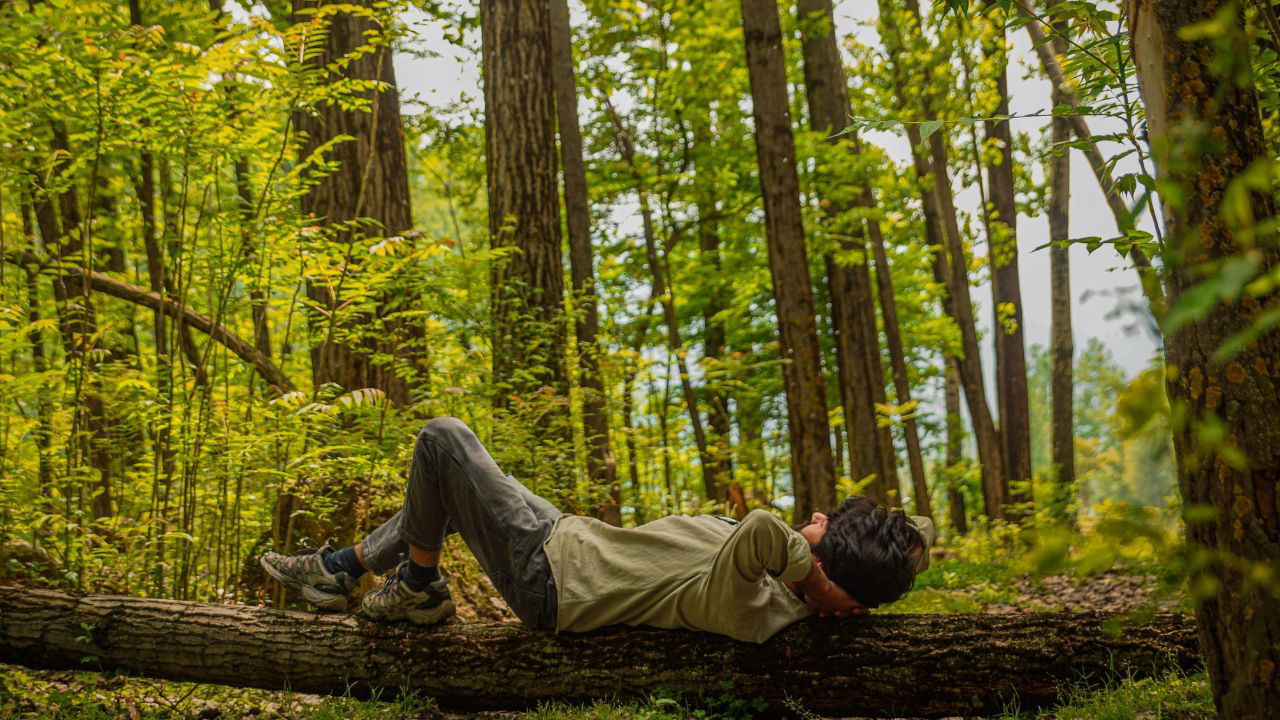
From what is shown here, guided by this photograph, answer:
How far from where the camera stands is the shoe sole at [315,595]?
4258 millimetres

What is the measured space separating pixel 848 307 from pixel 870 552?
8275mm

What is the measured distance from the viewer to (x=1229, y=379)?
208cm

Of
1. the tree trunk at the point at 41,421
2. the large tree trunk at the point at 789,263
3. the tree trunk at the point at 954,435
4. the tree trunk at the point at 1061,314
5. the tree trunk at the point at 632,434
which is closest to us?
the tree trunk at the point at 41,421

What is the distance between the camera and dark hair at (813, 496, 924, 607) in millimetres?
3629

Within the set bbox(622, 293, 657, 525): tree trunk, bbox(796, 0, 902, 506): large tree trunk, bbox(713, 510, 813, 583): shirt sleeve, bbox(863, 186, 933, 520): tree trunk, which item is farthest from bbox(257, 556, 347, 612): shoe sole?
bbox(863, 186, 933, 520): tree trunk

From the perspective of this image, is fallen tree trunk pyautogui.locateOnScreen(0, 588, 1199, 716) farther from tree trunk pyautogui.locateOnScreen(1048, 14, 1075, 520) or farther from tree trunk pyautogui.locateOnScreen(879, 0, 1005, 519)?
tree trunk pyautogui.locateOnScreen(1048, 14, 1075, 520)

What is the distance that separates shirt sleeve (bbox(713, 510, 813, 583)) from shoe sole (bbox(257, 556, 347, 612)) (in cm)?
190

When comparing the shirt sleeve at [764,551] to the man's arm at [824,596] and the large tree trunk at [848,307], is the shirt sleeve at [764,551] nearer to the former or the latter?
the man's arm at [824,596]

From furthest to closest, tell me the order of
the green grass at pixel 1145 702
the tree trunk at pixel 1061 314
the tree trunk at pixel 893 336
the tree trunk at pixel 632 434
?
1. the tree trunk at pixel 1061 314
2. the tree trunk at pixel 893 336
3. the tree trunk at pixel 632 434
4. the green grass at pixel 1145 702

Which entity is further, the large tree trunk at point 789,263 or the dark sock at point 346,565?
the large tree trunk at point 789,263

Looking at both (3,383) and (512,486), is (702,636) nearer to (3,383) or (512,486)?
(512,486)

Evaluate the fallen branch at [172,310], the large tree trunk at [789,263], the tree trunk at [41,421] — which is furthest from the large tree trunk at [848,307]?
→ the tree trunk at [41,421]

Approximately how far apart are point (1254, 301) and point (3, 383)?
533cm

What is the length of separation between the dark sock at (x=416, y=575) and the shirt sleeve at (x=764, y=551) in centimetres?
138
